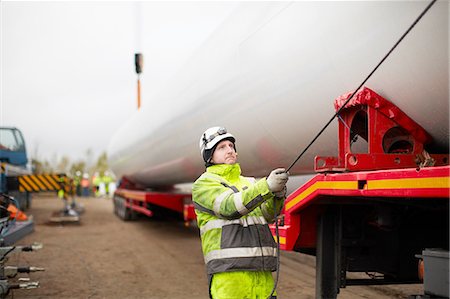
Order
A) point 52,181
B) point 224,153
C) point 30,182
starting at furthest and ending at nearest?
point 52,181, point 30,182, point 224,153

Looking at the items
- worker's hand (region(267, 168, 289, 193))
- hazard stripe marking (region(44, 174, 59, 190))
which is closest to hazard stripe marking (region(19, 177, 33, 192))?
hazard stripe marking (region(44, 174, 59, 190))

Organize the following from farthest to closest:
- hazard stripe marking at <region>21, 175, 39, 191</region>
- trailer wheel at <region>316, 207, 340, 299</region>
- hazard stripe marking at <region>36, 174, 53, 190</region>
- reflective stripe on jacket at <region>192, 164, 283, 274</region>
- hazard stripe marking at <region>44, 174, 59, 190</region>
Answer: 1. hazard stripe marking at <region>44, 174, 59, 190</region>
2. hazard stripe marking at <region>36, 174, 53, 190</region>
3. hazard stripe marking at <region>21, 175, 39, 191</region>
4. trailer wheel at <region>316, 207, 340, 299</region>
5. reflective stripe on jacket at <region>192, 164, 283, 274</region>

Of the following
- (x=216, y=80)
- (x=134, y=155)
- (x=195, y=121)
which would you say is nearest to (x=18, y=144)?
(x=134, y=155)

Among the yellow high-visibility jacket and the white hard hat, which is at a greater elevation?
the white hard hat

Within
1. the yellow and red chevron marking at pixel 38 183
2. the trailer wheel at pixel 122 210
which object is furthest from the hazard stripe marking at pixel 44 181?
the trailer wheel at pixel 122 210

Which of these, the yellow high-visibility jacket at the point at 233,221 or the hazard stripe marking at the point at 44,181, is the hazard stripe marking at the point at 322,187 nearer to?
the yellow high-visibility jacket at the point at 233,221

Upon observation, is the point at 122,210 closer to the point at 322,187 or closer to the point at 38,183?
the point at 38,183

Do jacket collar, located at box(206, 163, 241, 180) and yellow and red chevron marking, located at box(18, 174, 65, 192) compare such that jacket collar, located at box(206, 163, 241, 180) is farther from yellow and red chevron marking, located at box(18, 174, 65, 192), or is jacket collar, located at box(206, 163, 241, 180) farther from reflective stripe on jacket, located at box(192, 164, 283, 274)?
yellow and red chevron marking, located at box(18, 174, 65, 192)

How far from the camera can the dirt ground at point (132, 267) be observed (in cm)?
531

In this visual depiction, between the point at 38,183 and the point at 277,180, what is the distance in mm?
9308

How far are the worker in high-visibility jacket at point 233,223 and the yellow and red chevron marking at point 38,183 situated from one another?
8.59 metres

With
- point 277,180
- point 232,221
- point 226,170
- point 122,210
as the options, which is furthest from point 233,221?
point 122,210

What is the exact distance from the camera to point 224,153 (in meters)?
2.73

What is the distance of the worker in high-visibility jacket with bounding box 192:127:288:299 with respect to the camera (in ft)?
8.16
